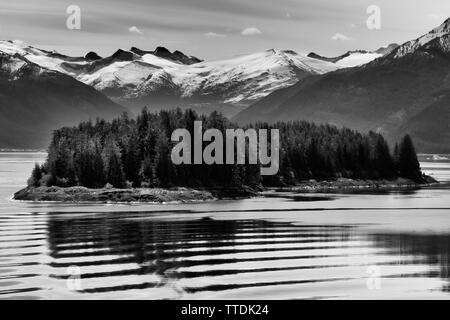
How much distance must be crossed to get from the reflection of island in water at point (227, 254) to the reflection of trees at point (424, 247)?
86 millimetres

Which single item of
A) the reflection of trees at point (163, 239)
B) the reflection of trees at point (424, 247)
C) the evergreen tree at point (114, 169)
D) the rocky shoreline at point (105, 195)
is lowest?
the reflection of trees at point (424, 247)

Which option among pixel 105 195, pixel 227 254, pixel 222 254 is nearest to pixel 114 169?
pixel 105 195

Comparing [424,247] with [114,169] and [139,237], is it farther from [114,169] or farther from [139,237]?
[114,169]

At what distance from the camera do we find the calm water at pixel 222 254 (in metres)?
62.6

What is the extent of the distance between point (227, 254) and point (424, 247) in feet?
67.8

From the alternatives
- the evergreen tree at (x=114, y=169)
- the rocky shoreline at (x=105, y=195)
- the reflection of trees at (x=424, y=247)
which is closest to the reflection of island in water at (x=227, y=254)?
the reflection of trees at (x=424, y=247)

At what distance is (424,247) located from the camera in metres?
Answer: 88.0

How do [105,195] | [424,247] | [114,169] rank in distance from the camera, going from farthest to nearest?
1. [114,169]
2. [105,195]
3. [424,247]

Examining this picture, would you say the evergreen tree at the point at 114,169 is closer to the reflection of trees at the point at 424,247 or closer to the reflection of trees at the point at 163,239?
the reflection of trees at the point at 163,239

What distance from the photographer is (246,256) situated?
8038 centimetres

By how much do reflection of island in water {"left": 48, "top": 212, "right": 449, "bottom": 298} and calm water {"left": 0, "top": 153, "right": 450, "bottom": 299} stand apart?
97 millimetres

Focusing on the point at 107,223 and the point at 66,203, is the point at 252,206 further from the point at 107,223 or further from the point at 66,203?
the point at 107,223
